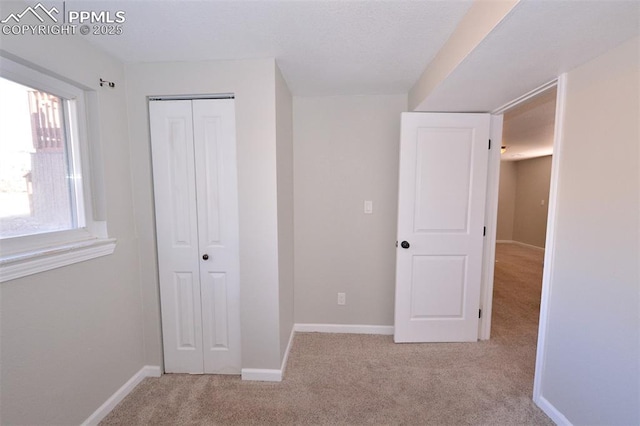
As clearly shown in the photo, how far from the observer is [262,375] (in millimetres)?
1809

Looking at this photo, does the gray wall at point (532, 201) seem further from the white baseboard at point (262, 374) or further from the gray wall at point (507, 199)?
the white baseboard at point (262, 374)

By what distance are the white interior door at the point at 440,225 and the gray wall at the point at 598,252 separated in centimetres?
67

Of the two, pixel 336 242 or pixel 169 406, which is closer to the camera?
pixel 169 406

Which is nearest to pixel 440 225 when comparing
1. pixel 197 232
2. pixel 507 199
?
pixel 197 232

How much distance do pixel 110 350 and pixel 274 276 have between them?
114cm

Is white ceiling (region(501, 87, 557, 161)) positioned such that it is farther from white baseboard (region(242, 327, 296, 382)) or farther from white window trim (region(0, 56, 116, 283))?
white window trim (region(0, 56, 116, 283))

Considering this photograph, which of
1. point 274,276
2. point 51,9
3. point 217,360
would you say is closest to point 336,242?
point 274,276

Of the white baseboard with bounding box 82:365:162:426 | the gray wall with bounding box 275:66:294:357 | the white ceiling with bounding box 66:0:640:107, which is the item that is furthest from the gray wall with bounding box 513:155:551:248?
the white baseboard with bounding box 82:365:162:426

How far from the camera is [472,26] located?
46.7 inches

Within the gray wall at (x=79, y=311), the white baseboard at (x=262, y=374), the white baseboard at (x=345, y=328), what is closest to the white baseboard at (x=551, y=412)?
the white baseboard at (x=345, y=328)

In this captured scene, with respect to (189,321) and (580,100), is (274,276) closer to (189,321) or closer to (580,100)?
(189,321)

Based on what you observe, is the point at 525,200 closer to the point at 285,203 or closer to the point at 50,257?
the point at 285,203

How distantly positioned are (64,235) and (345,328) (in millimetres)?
2291

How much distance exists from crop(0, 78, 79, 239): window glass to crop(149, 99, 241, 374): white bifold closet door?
0.45m
